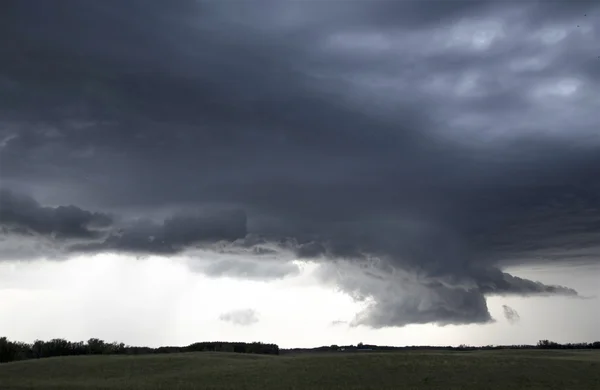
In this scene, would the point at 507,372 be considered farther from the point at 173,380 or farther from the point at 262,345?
the point at 262,345

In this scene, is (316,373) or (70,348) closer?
(316,373)

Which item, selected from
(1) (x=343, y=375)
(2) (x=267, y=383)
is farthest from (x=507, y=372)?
(2) (x=267, y=383)

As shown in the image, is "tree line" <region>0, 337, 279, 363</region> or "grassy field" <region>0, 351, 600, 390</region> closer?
"grassy field" <region>0, 351, 600, 390</region>

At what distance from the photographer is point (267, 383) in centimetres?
7706

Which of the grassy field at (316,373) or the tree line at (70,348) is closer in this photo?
the grassy field at (316,373)

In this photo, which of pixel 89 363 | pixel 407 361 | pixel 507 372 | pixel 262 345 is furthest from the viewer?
pixel 262 345

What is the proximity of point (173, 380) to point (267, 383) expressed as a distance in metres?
11.3

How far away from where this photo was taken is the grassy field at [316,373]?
76.8m

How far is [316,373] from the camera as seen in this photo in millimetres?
82688

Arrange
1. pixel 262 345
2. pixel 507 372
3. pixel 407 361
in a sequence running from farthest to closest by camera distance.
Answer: pixel 262 345, pixel 407 361, pixel 507 372

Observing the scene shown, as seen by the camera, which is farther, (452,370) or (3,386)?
(452,370)

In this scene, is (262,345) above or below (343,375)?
above

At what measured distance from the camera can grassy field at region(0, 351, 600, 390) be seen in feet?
252

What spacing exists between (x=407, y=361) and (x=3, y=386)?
46.9 meters
